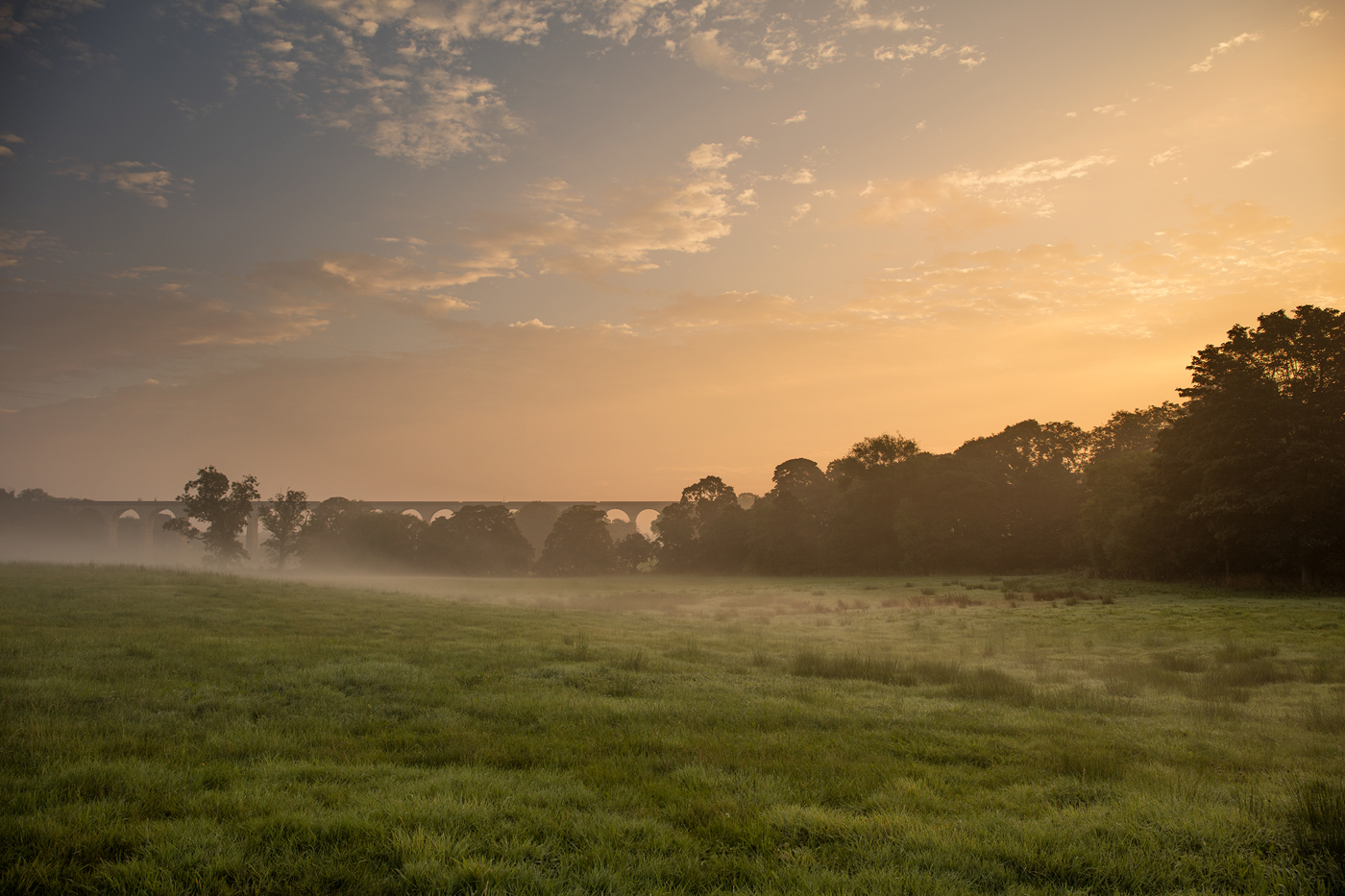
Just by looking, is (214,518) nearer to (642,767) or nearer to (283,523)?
(283,523)

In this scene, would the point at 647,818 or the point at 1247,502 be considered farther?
the point at 1247,502

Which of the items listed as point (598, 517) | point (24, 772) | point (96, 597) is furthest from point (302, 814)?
point (598, 517)

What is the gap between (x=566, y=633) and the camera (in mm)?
20172

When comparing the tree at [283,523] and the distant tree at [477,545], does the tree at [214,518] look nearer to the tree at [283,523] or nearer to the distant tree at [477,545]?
the tree at [283,523]

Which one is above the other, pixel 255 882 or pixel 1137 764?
pixel 255 882

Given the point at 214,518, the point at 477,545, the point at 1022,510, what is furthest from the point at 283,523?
the point at 1022,510

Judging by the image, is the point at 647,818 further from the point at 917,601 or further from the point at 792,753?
the point at 917,601

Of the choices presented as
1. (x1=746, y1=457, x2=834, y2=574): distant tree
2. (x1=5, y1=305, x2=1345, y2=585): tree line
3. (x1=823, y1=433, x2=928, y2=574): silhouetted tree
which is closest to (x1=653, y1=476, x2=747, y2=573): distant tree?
(x1=5, y1=305, x2=1345, y2=585): tree line

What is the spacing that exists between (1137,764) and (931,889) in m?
5.07

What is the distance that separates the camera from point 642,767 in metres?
7.38

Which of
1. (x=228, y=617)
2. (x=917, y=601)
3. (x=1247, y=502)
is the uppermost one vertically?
→ (x=1247, y=502)

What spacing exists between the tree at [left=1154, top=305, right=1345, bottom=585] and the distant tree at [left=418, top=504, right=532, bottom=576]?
3509 inches

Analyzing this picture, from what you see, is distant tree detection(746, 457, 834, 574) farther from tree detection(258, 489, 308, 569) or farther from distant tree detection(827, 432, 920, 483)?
tree detection(258, 489, 308, 569)

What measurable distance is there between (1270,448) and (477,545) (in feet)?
319
